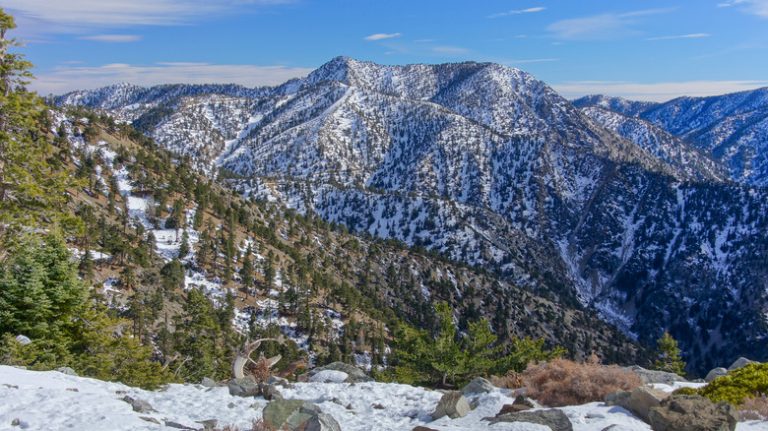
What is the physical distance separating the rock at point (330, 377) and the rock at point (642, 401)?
10320 millimetres

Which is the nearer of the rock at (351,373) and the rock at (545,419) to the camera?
the rock at (545,419)

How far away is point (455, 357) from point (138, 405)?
15877 mm

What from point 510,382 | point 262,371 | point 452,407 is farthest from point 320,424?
point 262,371

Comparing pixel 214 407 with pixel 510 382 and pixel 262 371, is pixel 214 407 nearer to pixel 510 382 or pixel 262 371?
pixel 262 371

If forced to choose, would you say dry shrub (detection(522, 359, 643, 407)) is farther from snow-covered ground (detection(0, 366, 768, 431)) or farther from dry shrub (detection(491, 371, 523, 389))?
dry shrub (detection(491, 371, 523, 389))

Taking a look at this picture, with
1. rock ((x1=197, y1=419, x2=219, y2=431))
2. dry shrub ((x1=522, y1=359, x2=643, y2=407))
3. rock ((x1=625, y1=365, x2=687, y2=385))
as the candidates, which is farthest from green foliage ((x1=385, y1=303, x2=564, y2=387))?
rock ((x1=197, y1=419, x2=219, y2=431))

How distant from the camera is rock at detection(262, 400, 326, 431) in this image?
13516 millimetres

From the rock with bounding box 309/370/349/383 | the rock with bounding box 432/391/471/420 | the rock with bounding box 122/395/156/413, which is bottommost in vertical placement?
the rock with bounding box 309/370/349/383

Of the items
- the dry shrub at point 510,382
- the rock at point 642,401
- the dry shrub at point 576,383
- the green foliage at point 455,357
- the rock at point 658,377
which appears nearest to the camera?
the rock at point 642,401

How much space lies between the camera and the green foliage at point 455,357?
87.1ft

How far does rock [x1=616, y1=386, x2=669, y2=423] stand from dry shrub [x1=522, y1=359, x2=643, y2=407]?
1084mm

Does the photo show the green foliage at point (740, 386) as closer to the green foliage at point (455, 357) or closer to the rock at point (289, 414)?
the green foliage at point (455, 357)

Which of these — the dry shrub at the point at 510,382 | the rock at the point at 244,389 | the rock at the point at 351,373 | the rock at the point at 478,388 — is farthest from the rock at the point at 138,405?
the dry shrub at the point at 510,382

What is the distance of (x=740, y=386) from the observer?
15992 millimetres
